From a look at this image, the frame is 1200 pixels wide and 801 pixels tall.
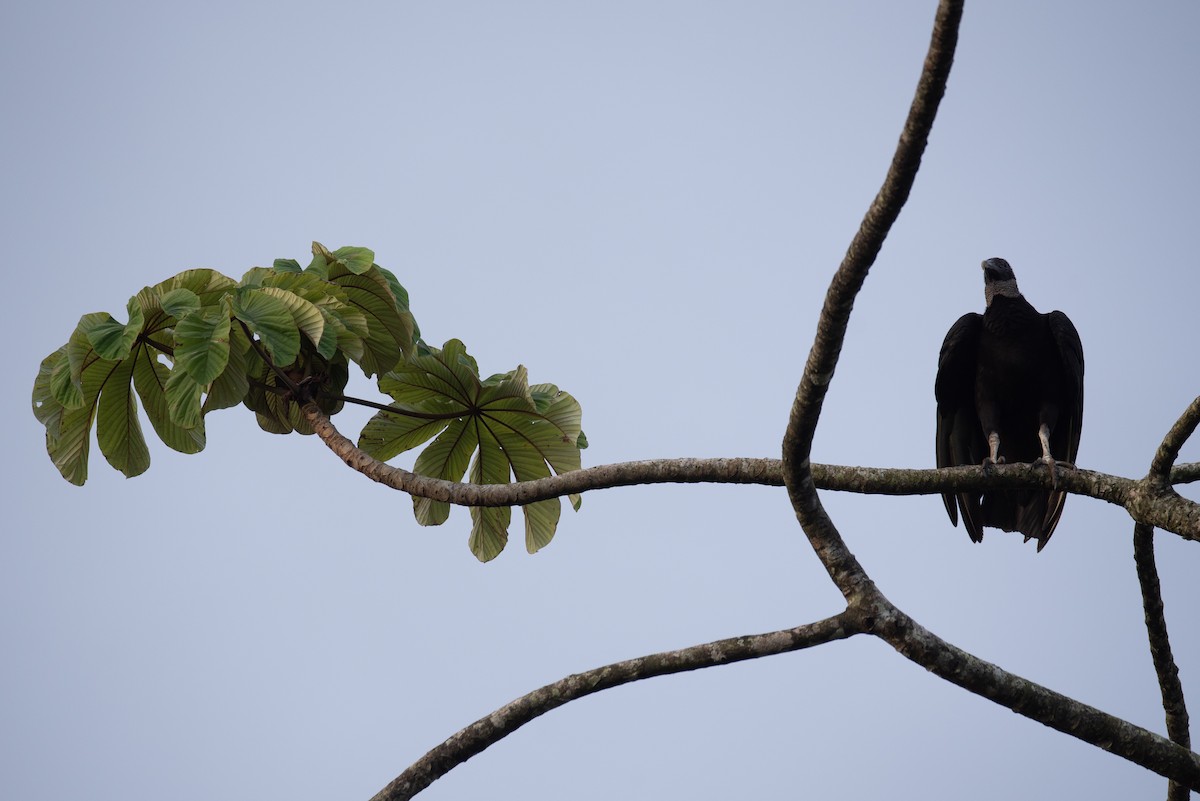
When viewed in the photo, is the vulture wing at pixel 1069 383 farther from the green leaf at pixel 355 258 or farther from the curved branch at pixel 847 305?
the green leaf at pixel 355 258

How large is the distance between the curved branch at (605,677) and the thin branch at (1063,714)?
25 cm

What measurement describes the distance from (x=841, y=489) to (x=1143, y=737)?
42.0 inches

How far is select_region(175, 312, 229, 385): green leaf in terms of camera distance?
12.2 ft

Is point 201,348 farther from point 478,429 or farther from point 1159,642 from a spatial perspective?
point 1159,642

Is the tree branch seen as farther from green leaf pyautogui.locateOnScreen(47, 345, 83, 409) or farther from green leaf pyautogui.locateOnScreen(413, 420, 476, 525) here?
green leaf pyautogui.locateOnScreen(47, 345, 83, 409)

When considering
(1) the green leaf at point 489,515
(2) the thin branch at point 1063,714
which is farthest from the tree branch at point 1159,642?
(1) the green leaf at point 489,515

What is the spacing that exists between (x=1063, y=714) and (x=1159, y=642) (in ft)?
3.91

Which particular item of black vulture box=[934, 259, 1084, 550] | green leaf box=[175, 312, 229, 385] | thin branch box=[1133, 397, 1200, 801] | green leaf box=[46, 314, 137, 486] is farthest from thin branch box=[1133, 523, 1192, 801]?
green leaf box=[46, 314, 137, 486]

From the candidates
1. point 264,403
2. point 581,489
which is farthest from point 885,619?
point 264,403

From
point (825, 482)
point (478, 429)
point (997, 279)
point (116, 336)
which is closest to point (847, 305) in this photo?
point (825, 482)

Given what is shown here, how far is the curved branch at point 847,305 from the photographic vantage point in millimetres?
2146

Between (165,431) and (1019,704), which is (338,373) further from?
(1019,704)

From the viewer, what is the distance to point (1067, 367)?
5137mm

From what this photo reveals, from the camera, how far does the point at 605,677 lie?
9.60ft
